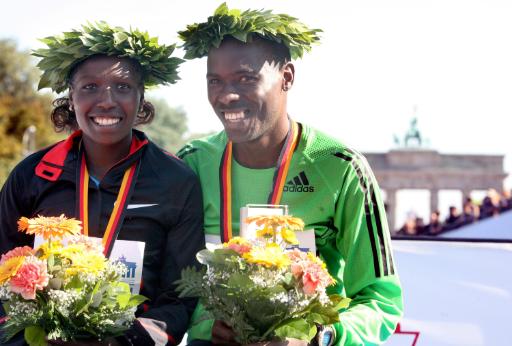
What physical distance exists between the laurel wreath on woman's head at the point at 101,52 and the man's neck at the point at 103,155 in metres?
0.37

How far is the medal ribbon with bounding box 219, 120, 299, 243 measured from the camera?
3.87 m

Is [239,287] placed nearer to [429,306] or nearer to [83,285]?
[83,285]

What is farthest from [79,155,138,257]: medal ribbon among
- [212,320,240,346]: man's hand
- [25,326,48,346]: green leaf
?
[212,320,240,346]: man's hand

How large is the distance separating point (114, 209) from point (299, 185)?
34.8 inches

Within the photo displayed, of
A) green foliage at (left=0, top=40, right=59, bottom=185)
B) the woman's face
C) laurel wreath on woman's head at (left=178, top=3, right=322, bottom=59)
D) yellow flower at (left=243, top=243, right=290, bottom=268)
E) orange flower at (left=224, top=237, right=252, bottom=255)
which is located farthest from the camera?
green foliage at (left=0, top=40, right=59, bottom=185)

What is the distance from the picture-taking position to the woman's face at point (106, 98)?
381 cm

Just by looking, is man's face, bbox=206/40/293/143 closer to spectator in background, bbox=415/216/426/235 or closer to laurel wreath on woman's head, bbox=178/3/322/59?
laurel wreath on woman's head, bbox=178/3/322/59

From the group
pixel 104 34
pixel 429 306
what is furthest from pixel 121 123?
pixel 429 306

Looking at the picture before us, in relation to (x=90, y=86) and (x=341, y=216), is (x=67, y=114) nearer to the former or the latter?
(x=90, y=86)

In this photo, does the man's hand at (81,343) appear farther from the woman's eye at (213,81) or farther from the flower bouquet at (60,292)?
the woman's eye at (213,81)

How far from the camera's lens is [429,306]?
4629mm

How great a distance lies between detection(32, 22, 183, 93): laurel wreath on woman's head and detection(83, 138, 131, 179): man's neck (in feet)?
1.21

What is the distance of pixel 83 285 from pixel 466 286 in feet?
8.02

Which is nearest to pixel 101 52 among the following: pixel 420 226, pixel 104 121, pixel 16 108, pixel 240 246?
pixel 104 121
